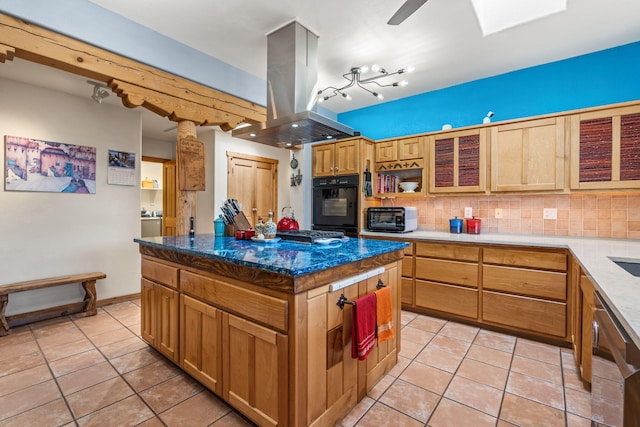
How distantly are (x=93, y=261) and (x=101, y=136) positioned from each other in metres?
1.53

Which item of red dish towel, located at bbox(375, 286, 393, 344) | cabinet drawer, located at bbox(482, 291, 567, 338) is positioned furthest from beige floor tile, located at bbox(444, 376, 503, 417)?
cabinet drawer, located at bbox(482, 291, 567, 338)

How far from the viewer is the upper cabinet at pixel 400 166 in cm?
369

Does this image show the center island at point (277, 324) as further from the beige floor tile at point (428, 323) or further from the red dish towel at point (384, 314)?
the beige floor tile at point (428, 323)

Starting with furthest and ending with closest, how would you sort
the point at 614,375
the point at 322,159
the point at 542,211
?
1. the point at 322,159
2. the point at 542,211
3. the point at 614,375

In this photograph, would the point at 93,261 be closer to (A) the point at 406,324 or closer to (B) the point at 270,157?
(B) the point at 270,157

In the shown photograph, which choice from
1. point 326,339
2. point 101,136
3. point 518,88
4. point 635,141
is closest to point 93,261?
point 101,136

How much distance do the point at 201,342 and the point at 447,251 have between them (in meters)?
2.47

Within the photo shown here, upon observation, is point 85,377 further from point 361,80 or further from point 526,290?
point 361,80

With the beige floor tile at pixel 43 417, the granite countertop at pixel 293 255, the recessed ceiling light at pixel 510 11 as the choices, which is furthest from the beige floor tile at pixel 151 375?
the recessed ceiling light at pixel 510 11

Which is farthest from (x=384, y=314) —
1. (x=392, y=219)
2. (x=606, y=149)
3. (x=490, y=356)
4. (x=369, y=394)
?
(x=606, y=149)

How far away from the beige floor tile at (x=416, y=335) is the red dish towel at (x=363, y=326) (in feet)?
3.86

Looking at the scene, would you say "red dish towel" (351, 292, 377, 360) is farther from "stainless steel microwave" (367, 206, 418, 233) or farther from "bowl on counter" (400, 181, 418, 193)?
"bowl on counter" (400, 181, 418, 193)

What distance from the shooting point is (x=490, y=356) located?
2396mm

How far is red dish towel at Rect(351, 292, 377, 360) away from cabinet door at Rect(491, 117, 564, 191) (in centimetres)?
234
